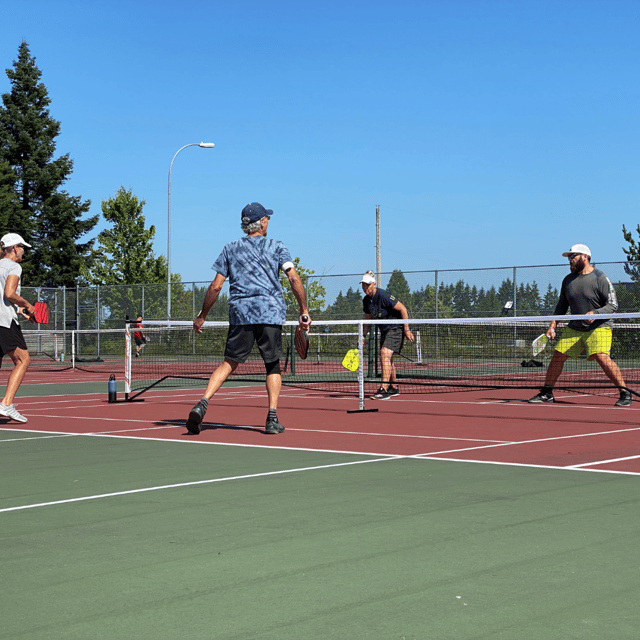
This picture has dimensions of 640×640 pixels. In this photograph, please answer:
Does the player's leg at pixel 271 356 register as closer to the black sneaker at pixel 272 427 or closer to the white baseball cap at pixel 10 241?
the black sneaker at pixel 272 427

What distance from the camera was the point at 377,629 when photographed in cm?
324

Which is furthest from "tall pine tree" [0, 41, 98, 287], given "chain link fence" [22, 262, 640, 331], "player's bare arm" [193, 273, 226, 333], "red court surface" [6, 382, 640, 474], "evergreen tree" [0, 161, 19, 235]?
"player's bare arm" [193, 273, 226, 333]

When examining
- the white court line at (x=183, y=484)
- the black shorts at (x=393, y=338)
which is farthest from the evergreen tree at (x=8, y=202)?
the white court line at (x=183, y=484)

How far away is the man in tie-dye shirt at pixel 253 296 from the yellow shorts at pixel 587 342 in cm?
461

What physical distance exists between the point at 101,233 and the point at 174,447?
43489mm

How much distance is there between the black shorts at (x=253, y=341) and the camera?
9.09m

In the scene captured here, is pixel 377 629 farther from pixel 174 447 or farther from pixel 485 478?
pixel 174 447

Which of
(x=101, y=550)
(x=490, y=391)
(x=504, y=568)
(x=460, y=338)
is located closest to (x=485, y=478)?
(x=504, y=568)

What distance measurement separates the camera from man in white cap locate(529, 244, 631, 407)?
40.2 ft

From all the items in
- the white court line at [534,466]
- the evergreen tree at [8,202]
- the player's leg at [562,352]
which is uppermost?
the evergreen tree at [8,202]

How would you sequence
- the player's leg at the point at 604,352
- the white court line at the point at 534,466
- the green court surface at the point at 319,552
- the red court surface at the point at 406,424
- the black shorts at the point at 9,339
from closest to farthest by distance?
the green court surface at the point at 319,552 < the white court line at the point at 534,466 < the red court surface at the point at 406,424 < the black shorts at the point at 9,339 < the player's leg at the point at 604,352

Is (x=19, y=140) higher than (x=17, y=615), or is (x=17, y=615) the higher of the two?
(x=19, y=140)

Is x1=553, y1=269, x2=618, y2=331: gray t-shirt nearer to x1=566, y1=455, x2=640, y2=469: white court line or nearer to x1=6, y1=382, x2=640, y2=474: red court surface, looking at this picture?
x1=6, y1=382, x2=640, y2=474: red court surface

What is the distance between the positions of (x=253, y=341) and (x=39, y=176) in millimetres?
47676
